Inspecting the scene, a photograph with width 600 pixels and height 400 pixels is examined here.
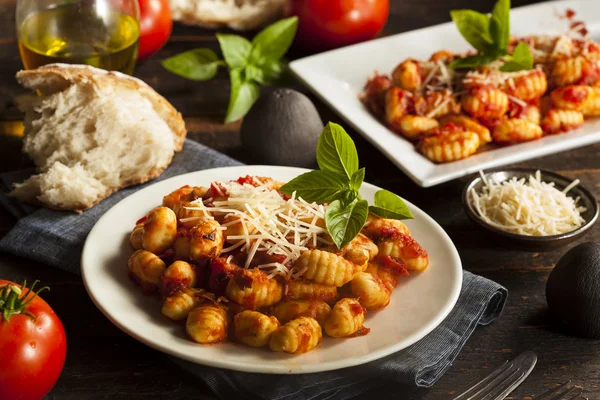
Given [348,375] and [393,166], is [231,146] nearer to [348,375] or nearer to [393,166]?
[393,166]

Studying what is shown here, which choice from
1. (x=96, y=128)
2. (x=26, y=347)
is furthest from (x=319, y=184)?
(x=96, y=128)

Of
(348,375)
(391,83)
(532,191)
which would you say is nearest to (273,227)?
(348,375)

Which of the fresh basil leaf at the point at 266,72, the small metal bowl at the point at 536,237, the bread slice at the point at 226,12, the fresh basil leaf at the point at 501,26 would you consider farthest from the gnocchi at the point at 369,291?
the bread slice at the point at 226,12

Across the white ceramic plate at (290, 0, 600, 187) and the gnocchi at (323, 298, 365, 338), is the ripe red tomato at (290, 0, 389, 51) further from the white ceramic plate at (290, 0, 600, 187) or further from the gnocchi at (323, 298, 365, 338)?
the gnocchi at (323, 298, 365, 338)

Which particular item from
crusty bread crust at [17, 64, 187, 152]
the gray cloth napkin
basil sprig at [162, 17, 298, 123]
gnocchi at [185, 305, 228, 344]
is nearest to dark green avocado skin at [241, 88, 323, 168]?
the gray cloth napkin

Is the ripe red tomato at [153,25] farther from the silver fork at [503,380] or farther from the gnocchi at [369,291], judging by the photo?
the silver fork at [503,380]

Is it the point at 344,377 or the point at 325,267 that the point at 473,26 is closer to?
the point at 325,267
